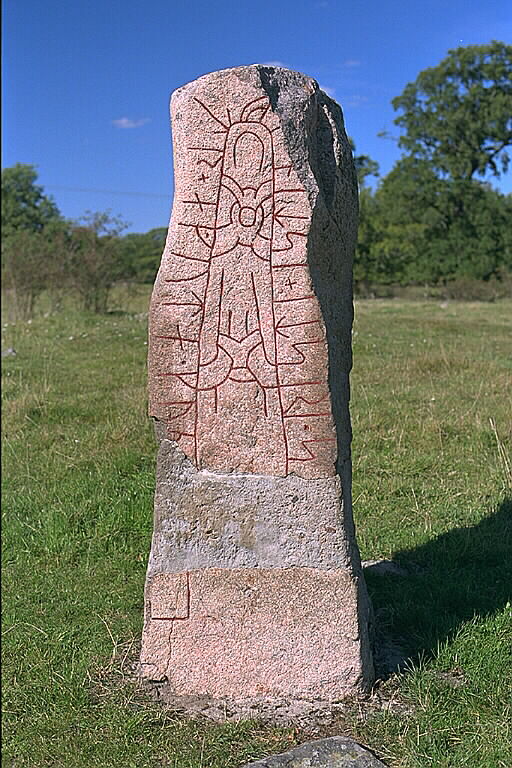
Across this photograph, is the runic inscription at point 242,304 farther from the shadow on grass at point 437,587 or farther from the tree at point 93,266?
the tree at point 93,266

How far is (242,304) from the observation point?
10.7 ft

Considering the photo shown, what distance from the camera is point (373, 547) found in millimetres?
4918

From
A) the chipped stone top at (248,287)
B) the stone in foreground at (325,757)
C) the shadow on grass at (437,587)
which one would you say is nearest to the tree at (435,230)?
the shadow on grass at (437,587)

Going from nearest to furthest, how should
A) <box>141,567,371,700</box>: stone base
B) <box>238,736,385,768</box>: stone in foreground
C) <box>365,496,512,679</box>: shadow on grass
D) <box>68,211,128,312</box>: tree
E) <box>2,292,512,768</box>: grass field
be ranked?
<box>238,736,385,768</box>: stone in foreground
<box>2,292,512,768</box>: grass field
<box>141,567,371,700</box>: stone base
<box>365,496,512,679</box>: shadow on grass
<box>68,211,128,312</box>: tree

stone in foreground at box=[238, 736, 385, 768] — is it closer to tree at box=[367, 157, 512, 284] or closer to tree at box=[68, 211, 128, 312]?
tree at box=[68, 211, 128, 312]

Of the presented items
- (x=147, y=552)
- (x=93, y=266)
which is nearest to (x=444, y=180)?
(x=93, y=266)

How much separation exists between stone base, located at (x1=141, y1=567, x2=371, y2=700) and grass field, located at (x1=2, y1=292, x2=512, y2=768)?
17 centimetres

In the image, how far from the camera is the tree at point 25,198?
163ft

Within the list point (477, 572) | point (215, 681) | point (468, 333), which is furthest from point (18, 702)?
point (468, 333)

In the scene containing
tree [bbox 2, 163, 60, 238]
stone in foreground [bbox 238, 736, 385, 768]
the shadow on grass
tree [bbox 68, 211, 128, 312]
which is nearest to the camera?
stone in foreground [bbox 238, 736, 385, 768]

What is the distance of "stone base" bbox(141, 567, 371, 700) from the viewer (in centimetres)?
332

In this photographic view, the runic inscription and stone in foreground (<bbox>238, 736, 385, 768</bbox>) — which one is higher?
the runic inscription

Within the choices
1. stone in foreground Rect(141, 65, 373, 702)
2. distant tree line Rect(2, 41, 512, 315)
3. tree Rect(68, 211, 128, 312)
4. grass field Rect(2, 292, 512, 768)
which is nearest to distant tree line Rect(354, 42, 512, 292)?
distant tree line Rect(2, 41, 512, 315)

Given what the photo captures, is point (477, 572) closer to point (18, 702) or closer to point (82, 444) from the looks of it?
point (18, 702)
